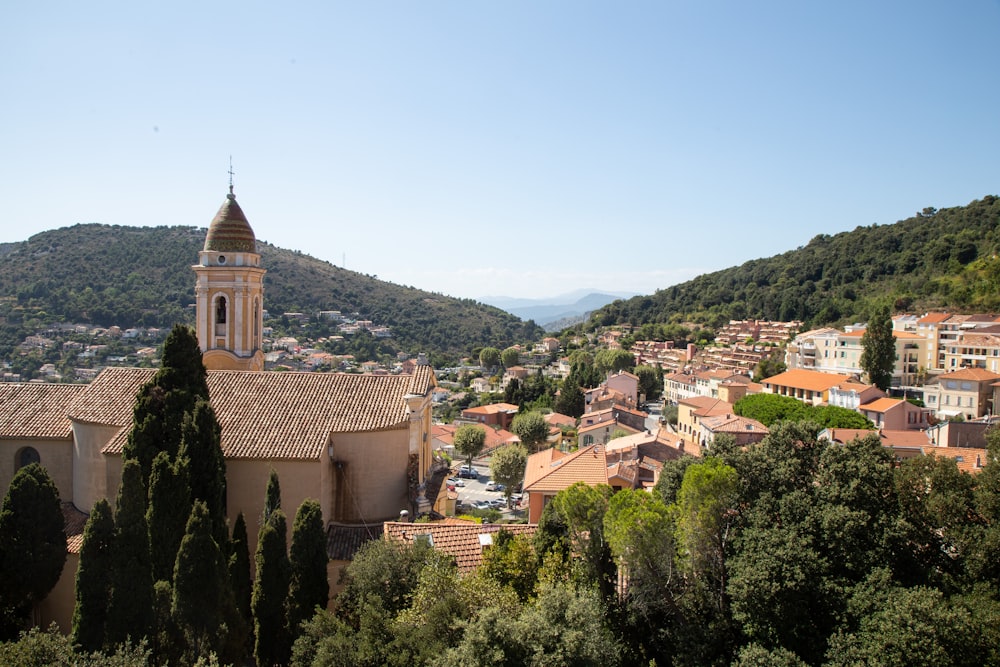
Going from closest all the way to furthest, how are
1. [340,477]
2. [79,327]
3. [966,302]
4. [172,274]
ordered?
1. [340,477]
2. [966,302]
3. [79,327]
4. [172,274]

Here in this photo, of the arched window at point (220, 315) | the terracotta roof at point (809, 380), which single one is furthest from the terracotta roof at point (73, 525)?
the terracotta roof at point (809, 380)

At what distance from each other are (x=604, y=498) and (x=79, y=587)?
1028 centimetres

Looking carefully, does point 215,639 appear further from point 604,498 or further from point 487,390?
point 487,390

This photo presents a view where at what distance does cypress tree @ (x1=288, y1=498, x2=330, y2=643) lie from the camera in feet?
47.2

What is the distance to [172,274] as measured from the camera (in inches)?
4193

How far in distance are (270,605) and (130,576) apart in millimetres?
2708

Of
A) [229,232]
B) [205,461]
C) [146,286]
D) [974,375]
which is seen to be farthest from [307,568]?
[146,286]

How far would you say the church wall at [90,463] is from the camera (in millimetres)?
18312

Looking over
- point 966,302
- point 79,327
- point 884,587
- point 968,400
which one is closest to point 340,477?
point 884,587

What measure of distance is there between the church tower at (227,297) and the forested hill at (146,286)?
159 feet

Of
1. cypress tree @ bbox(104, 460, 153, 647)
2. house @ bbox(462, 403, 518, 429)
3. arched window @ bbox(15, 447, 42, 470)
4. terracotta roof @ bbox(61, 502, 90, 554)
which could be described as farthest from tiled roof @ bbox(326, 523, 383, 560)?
house @ bbox(462, 403, 518, 429)

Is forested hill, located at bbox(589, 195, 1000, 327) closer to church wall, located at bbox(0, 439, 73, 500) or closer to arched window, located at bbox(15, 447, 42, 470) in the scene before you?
church wall, located at bbox(0, 439, 73, 500)

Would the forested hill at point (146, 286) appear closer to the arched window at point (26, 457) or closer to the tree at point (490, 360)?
the tree at point (490, 360)

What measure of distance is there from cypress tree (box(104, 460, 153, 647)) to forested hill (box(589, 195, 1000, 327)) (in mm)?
77475
